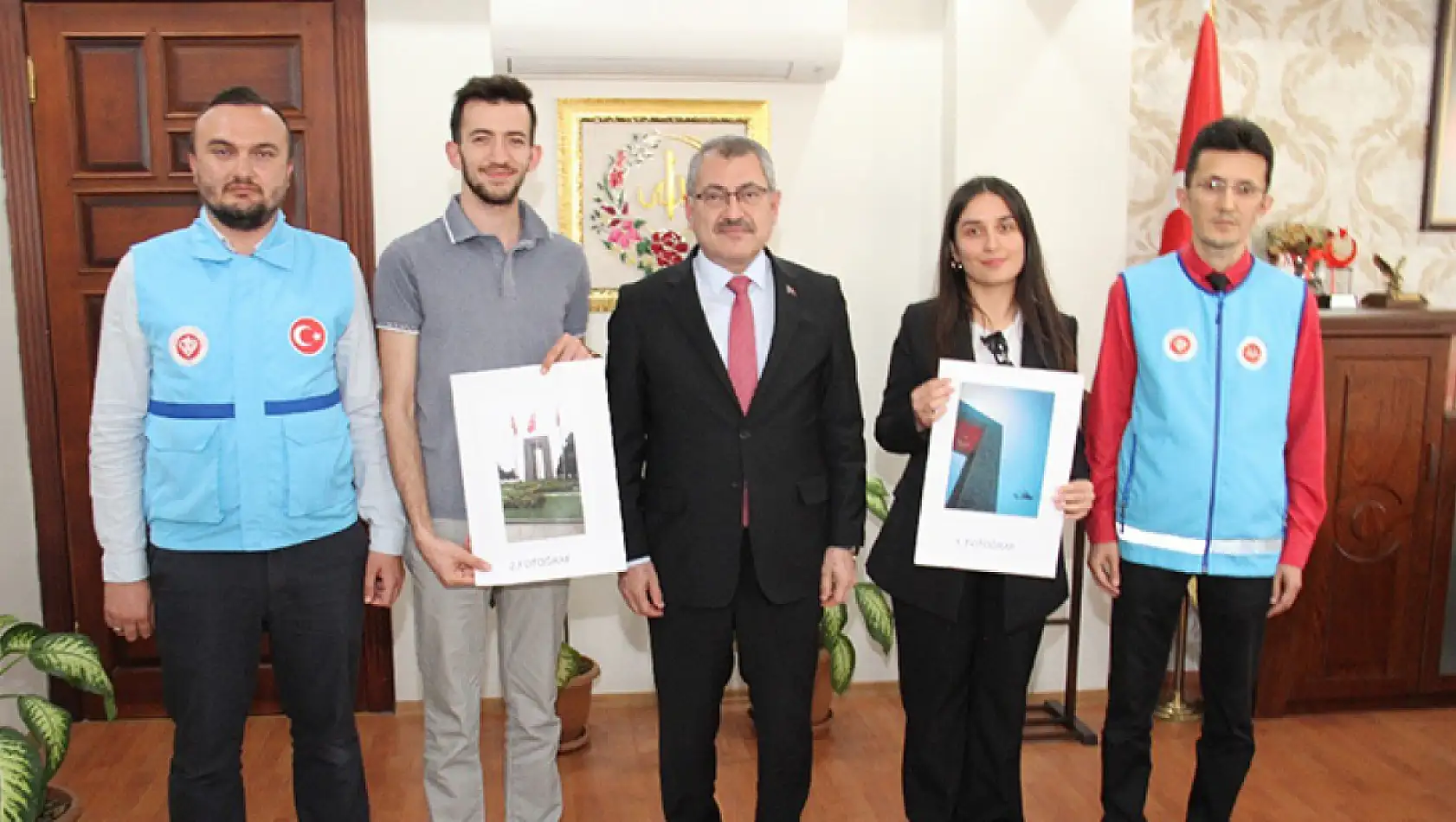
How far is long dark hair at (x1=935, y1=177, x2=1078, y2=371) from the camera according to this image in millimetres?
2145

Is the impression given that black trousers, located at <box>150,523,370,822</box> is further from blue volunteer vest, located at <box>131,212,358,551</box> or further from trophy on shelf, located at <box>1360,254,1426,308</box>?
trophy on shelf, located at <box>1360,254,1426,308</box>

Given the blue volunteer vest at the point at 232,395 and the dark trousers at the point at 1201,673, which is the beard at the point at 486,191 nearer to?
the blue volunteer vest at the point at 232,395

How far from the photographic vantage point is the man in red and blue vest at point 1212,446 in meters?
2.21

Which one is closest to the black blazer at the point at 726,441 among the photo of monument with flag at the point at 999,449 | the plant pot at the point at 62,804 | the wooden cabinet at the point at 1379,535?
the photo of monument with flag at the point at 999,449

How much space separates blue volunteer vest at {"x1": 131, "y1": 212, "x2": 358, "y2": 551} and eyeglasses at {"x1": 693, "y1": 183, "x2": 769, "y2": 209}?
0.78m

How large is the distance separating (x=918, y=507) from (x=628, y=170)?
1.76 metres

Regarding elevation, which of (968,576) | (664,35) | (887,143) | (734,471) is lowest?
(968,576)

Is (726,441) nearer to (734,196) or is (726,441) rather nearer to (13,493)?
(734,196)

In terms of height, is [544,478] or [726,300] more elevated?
[726,300]

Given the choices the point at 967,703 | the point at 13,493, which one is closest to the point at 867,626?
the point at 967,703

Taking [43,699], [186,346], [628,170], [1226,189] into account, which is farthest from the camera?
[628,170]

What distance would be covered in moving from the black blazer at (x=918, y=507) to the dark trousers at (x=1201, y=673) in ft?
0.72

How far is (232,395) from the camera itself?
2.01m

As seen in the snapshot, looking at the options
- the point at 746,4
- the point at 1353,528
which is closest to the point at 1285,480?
the point at 1353,528
